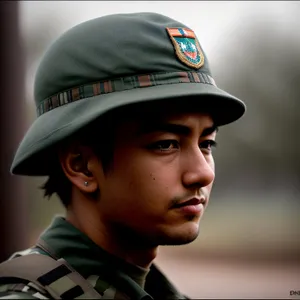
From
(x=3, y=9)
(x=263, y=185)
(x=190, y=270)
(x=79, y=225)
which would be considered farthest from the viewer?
(x=190, y=270)

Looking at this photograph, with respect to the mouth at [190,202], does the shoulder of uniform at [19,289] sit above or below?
below

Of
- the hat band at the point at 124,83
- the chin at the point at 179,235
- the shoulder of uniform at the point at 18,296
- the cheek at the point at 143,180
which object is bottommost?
the shoulder of uniform at the point at 18,296

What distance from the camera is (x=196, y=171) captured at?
4.02 ft

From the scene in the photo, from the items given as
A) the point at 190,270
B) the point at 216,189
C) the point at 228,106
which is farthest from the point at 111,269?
the point at 190,270

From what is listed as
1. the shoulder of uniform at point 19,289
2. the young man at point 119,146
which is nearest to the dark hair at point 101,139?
the young man at point 119,146

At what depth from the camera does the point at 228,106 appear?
1.40 m

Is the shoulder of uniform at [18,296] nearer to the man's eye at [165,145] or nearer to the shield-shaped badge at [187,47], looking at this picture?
the man's eye at [165,145]

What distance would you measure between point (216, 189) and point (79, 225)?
1.87 m

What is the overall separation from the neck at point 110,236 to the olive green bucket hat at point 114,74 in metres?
0.19

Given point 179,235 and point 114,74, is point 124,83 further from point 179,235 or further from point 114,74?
point 179,235

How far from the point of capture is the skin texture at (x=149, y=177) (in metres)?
1.23

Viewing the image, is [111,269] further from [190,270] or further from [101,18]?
[190,270]

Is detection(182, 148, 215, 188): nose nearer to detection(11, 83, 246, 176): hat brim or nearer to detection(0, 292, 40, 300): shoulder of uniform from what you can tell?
detection(11, 83, 246, 176): hat brim

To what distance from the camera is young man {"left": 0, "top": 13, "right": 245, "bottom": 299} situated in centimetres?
121
